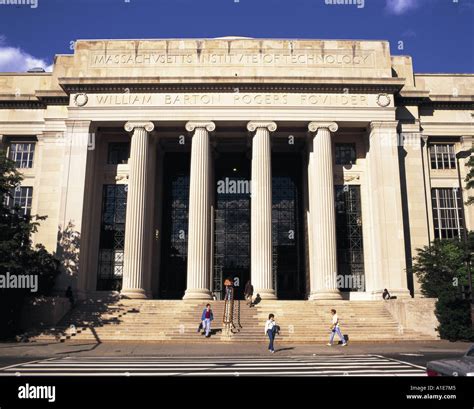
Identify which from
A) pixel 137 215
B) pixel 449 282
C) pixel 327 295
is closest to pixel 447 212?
pixel 449 282

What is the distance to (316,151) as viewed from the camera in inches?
1478

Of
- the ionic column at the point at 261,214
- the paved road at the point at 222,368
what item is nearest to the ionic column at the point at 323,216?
the ionic column at the point at 261,214

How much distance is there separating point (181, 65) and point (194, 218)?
12.5 m

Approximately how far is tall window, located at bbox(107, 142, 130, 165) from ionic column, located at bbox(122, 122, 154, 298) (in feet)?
10.1

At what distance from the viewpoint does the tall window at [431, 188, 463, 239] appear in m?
39.7

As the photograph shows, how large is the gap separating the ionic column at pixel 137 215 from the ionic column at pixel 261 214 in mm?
8037

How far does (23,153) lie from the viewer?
137 ft

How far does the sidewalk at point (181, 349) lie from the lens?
21609 mm

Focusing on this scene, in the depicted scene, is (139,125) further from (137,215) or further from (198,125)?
(137,215)

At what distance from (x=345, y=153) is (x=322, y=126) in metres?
4.50

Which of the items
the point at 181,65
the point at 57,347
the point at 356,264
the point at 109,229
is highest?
the point at 181,65

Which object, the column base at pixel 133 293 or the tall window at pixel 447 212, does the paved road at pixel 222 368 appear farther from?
the tall window at pixel 447 212
